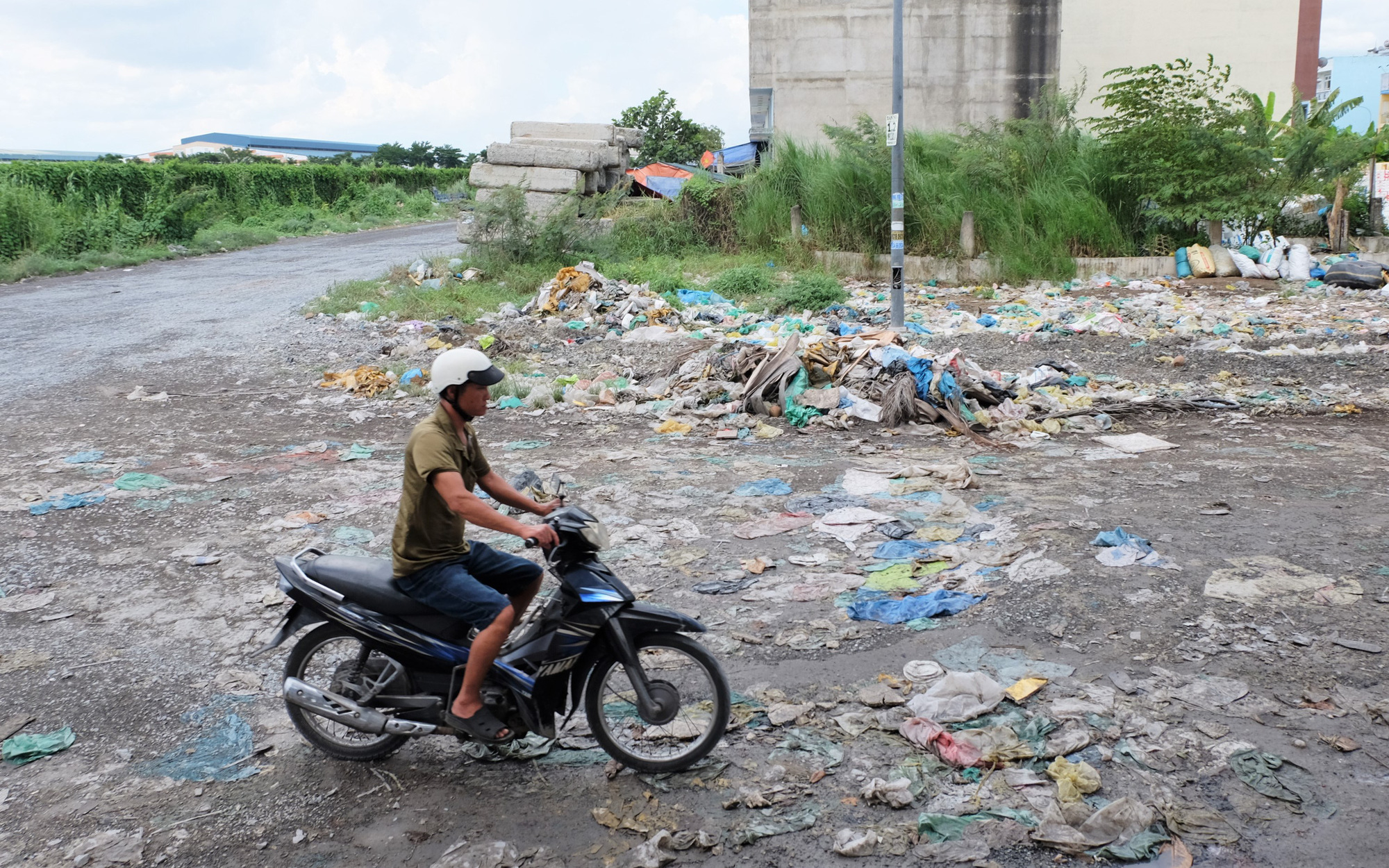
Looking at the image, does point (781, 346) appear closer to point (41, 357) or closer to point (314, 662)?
point (314, 662)

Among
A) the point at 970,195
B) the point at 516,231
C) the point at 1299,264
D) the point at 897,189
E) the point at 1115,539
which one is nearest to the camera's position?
the point at 1115,539

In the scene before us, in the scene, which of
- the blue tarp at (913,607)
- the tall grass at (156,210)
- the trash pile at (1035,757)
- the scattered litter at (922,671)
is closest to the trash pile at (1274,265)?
the blue tarp at (913,607)

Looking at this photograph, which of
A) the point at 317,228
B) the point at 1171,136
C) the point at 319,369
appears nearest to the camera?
the point at 319,369

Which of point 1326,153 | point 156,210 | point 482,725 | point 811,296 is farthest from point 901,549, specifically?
point 156,210

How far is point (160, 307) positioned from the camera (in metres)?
14.6

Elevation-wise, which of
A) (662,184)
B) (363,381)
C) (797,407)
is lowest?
(797,407)

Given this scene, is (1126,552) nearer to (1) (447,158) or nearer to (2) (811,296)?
(2) (811,296)

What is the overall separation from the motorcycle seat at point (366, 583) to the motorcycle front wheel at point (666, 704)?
0.64 m

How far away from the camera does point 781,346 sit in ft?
31.6

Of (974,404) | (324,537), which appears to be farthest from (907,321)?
(324,537)

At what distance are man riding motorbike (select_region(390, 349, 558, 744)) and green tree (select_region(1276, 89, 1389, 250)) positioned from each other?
51.2ft

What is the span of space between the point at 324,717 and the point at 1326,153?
16.5m

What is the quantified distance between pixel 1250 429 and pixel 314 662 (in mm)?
6822

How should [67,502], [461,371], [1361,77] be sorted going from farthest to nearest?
[1361,77], [67,502], [461,371]
